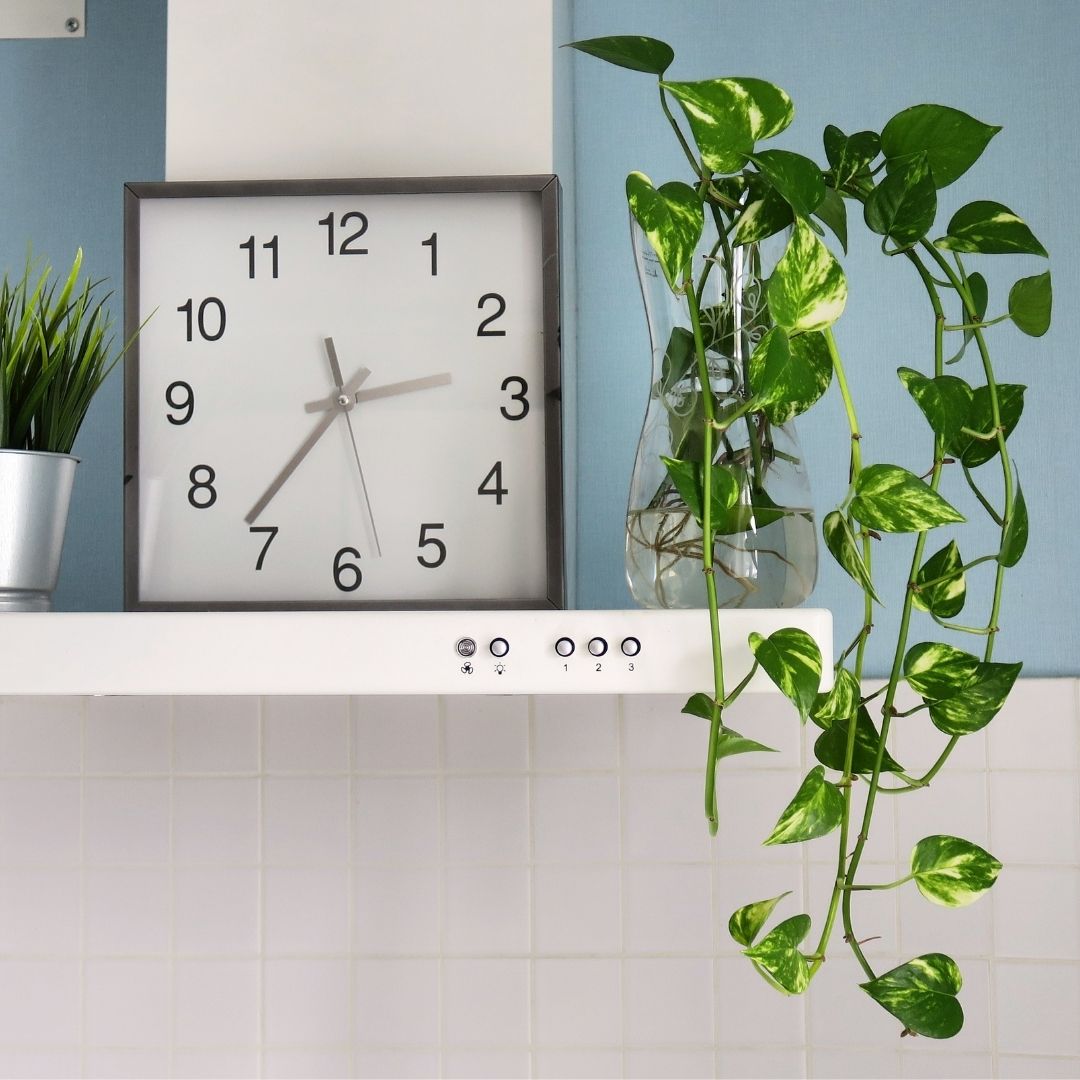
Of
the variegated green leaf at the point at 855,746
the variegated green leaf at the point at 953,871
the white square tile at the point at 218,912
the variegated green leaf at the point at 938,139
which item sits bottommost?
the white square tile at the point at 218,912

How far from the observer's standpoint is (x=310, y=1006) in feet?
3.71

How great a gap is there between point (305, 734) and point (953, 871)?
704mm

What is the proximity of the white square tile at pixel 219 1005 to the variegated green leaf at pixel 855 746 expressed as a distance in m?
0.72

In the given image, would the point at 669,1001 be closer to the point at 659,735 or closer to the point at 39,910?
the point at 659,735

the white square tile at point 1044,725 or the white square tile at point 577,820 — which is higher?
the white square tile at point 1044,725

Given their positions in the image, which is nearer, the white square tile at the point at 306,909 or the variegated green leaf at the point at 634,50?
the variegated green leaf at the point at 634,50

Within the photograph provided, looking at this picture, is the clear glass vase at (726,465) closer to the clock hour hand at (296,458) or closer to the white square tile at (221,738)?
the clock hour hand at (296,458)

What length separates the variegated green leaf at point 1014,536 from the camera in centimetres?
69

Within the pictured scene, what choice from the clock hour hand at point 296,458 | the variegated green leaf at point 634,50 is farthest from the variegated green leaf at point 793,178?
the clock hour hand at point 296,458

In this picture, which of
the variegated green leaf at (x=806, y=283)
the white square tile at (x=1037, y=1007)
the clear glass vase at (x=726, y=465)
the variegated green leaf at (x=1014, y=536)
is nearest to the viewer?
the variegated green leaf at (x=806, y=283)

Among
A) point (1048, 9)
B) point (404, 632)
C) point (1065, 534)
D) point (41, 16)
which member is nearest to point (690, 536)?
point (404, 632)

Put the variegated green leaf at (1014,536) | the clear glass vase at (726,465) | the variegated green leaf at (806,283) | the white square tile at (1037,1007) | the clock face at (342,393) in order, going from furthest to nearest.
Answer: the white square tile at (1037,1007), the clock face at (342,393), the clear glass vase at (726,465), the variegated green leaf at (1014,536), the variegated green leaf at (806,283)

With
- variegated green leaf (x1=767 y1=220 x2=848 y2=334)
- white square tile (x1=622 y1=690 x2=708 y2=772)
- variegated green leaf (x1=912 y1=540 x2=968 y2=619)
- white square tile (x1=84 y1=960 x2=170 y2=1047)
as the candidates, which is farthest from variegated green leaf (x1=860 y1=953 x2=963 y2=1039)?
white square tile (x1=84 y1=960 x2=170 y2=1047)

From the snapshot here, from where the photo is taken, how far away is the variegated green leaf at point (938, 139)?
662 millimetres
